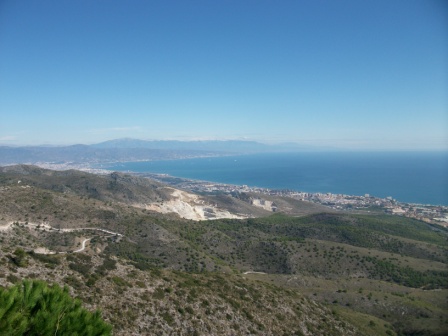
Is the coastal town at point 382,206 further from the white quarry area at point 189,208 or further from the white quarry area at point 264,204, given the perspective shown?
the white quarry area at point 189,208

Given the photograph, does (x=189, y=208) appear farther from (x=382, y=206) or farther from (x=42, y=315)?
(x=42, y=315)

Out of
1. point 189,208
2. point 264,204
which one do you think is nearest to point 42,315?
point 189,208

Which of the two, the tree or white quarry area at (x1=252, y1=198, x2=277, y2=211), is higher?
the tree

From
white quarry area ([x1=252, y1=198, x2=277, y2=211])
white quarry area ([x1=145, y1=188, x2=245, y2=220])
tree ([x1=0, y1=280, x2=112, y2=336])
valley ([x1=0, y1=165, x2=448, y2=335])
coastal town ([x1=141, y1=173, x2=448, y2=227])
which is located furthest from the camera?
white quarry area ([x1=252, y1=198, x2=277, y2=211])

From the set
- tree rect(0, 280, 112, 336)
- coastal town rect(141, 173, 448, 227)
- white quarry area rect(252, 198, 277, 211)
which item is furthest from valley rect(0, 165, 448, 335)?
white quarry area rect(252, 198, 277, 211)

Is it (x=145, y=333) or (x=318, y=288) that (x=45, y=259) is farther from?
(x=318, y=288)

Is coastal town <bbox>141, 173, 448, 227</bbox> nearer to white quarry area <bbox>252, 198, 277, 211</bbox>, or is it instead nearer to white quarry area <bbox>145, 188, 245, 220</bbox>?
white quarry area <bbox>252, 198, 277, 211</bbox>

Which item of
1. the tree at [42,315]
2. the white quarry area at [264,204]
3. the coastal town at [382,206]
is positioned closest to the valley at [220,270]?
the tree at [42,315]
